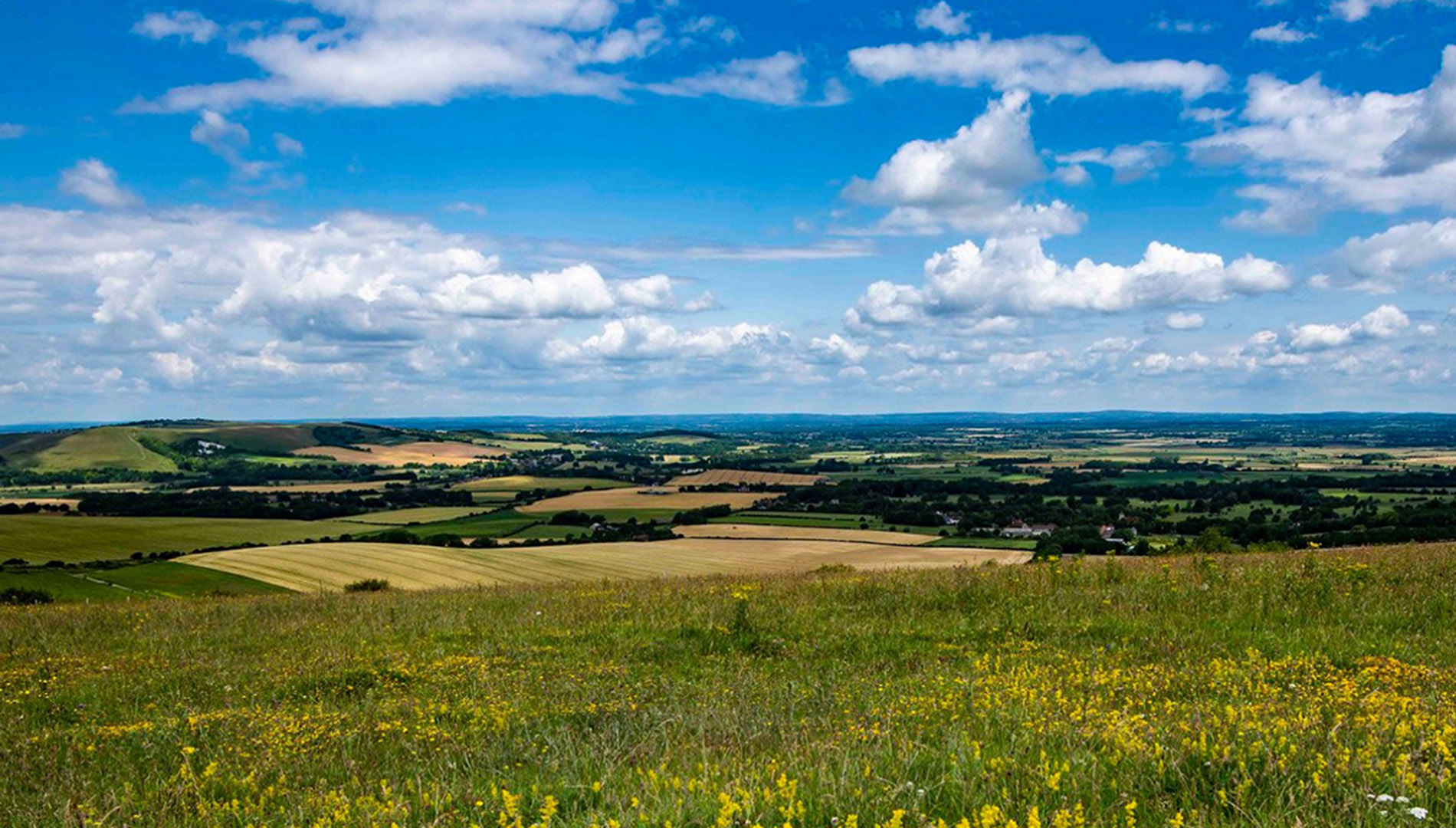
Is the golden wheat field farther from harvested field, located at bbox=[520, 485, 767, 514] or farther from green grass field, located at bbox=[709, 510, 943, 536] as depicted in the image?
green grass field, located at bbox=[709, 510, 943, 536]

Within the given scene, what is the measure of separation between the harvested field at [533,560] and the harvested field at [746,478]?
81341mm

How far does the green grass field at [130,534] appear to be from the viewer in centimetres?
6925

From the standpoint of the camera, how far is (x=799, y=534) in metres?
89.6

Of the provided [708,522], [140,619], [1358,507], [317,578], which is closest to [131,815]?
[140,619]

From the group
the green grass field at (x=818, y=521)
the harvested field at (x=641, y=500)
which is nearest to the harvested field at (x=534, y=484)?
the harvested field at (x=641, y=500)

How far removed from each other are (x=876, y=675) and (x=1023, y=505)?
375ft

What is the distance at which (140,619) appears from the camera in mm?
18766

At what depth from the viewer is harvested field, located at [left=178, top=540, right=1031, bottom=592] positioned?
169ft

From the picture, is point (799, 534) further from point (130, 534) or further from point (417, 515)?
point (130, 534)

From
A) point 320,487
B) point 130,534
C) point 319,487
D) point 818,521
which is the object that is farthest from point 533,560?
point 319,487

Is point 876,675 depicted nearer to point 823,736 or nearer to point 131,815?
point 823,736

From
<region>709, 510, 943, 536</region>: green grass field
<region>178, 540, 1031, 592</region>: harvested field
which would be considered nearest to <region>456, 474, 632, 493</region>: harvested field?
<region>709, 510, 943, 536</region>: green grass field

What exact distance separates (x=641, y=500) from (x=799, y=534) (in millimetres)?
45847

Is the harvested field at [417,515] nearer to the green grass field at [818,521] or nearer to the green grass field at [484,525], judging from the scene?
the green grass field at [484,525]
